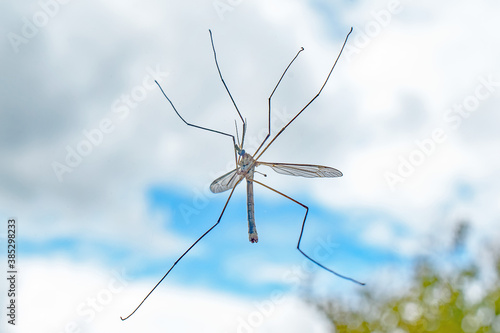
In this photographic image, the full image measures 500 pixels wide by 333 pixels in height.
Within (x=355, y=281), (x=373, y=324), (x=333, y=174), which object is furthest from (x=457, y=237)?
(x=355, y=281)

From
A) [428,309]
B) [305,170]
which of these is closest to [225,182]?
[305,170]

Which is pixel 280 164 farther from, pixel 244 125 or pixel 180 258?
pixel 180 258

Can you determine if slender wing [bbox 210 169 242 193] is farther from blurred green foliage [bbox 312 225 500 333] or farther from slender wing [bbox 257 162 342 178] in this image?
blurred green foliage [bbox 312 225 500 333]

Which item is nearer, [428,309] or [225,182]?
[225,182]

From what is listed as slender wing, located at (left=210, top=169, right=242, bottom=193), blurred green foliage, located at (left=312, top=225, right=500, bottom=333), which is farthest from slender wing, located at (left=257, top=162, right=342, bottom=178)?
blurred green foliage, located at (left=312, top=225, right=500, bottom=333)

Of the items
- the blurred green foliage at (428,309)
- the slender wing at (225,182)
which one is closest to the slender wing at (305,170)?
the slender wing at (225,182)

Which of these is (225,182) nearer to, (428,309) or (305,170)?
(305,170)
